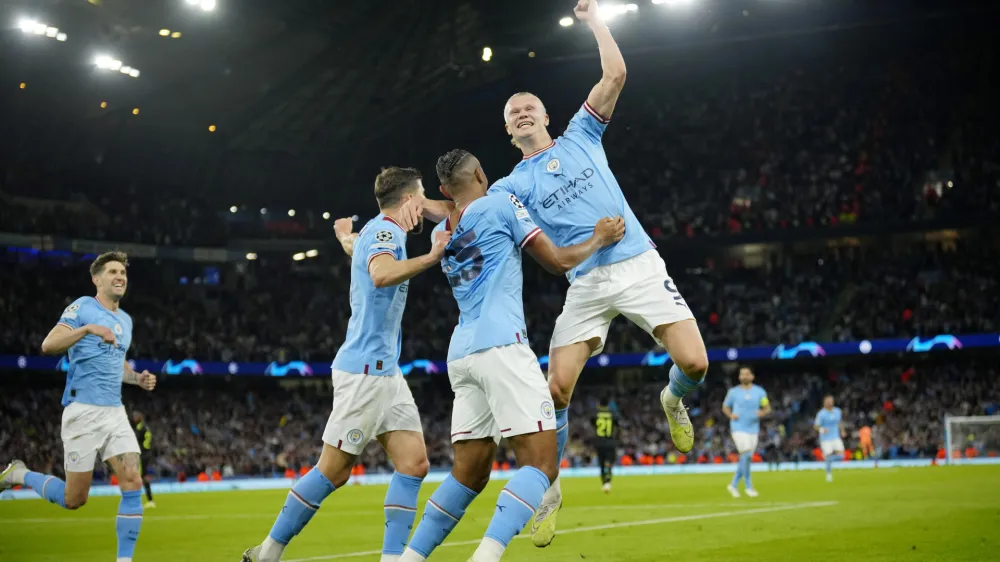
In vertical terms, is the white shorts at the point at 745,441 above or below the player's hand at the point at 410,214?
below

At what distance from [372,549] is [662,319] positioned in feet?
18.7

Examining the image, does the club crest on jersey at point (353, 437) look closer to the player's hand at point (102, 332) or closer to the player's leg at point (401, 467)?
the player's leg at point (401, 467)

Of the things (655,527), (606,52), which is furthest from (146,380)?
(655,527)

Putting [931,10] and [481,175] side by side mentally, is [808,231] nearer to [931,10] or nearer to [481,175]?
[931,10]

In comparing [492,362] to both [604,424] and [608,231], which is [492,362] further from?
[604,424]

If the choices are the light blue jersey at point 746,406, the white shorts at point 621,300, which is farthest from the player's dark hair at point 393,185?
the light blue jersey at point 746,406

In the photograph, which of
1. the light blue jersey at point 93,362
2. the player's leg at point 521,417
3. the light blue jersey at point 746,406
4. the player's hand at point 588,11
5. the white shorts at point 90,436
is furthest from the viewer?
the light blue jersey at point 746,406

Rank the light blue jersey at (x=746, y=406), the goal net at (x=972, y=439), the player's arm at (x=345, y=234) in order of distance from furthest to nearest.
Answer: the goal net at (x=972, y=439)
the light blue jersey at (x=746, y=406)
the player's arm at (x=345, y=234)

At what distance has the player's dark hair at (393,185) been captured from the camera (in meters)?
8.09

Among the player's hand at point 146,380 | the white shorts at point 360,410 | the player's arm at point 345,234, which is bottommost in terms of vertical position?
the white shorts at point 360,410

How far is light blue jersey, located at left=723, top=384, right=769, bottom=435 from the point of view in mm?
22469

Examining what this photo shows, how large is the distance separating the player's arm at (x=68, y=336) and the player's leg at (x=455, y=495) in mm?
4831

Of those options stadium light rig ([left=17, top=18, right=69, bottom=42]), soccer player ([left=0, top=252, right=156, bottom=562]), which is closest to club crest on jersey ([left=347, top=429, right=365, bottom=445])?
soccer player ([left=0, top=252, right=156, bottom=562])

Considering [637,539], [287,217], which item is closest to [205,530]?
[637,539]
